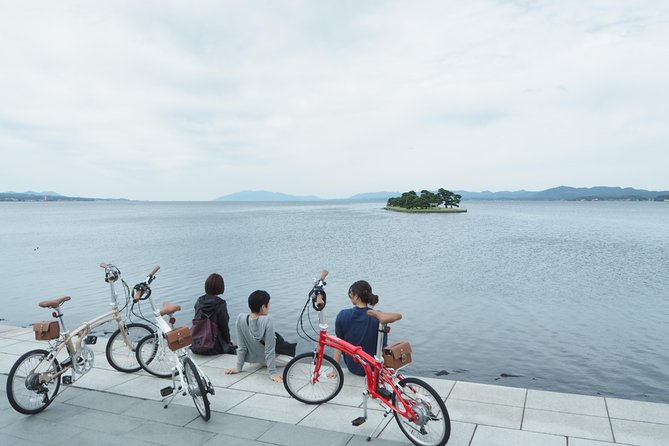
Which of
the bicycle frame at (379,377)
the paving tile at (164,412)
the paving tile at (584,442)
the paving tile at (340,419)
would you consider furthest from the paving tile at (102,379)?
the paving tile at (584,442)

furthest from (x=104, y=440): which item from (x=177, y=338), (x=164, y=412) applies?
(x=177, y=338)

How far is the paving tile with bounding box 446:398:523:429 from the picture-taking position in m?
6.00

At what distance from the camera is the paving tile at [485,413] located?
5996mm

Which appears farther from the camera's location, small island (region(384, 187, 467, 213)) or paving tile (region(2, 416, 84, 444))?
small island (region(384, 187, 467, 213))

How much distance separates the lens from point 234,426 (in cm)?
596

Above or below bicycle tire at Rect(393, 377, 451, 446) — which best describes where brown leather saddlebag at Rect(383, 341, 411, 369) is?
above

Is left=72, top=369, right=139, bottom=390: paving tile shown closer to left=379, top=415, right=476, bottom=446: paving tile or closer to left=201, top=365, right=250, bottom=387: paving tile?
left=201, top=365, right=250, bottom=387: paving tile

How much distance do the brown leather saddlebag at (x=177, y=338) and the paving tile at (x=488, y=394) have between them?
3933mm

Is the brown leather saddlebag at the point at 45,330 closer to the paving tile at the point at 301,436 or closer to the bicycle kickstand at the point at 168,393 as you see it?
the bicycle kickstand at the point at 168,393

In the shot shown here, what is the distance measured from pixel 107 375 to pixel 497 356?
35.4 feet

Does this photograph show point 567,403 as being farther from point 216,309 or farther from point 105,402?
point 105,402

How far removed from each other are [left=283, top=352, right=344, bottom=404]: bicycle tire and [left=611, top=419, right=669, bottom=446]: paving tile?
3.52 metres

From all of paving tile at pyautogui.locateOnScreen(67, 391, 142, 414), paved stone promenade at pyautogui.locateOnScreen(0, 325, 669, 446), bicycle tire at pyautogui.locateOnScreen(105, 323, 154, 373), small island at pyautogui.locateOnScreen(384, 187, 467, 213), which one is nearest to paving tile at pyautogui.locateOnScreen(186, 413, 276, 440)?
paved stone promenade at pyautogui.locateOnScreen(0, 325, 669, 446)

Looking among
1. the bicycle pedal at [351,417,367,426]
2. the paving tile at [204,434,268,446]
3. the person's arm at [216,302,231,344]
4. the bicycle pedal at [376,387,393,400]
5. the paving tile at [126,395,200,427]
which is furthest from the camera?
the person's arm at [216,302,231,344]
